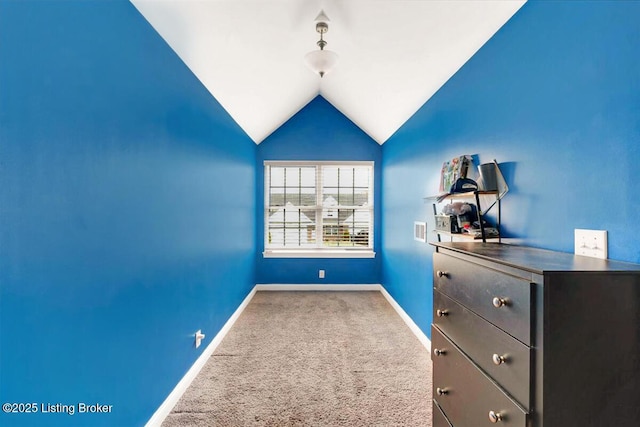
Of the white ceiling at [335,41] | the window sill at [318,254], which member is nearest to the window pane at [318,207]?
the window sill at [318,254]

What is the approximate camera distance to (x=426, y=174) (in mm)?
2809

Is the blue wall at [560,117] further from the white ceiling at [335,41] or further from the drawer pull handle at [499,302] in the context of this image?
the drawer pull handle at [499,302]

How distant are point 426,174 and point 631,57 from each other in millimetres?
1817

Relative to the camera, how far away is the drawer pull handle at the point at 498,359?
98 cm

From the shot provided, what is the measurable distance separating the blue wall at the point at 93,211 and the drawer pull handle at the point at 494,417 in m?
1.54

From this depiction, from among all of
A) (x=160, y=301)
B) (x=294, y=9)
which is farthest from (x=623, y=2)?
(x=160, y=301)

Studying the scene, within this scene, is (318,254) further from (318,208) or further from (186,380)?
(186,380)

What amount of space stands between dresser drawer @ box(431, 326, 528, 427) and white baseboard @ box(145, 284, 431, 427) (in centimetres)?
133

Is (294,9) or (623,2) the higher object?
(294,9)

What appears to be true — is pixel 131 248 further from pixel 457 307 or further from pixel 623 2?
pixel 623 2

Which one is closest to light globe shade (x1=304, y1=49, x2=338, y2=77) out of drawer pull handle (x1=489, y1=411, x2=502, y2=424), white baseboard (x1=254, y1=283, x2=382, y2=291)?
drawer pull handle (x1=489, y1=411, x2=502, y2=424)

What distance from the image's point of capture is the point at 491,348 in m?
1.05

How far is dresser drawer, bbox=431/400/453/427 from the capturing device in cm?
137

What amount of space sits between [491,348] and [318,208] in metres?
3.81
